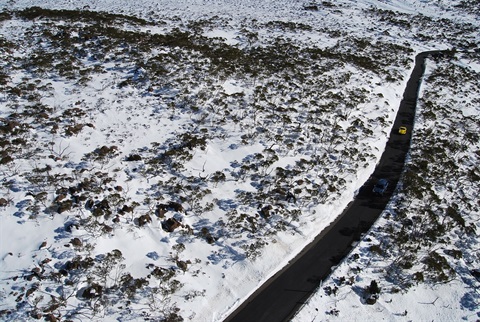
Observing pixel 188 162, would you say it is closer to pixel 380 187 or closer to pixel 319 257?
pixel 319 257

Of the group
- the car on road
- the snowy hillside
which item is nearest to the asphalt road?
the car on road

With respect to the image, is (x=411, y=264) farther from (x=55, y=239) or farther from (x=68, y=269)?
(x=55, y=239)

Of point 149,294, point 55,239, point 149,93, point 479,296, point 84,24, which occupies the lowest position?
point 479,296

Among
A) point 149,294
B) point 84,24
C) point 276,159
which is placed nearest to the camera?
point 149,294

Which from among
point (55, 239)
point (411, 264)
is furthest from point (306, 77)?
point (55, 239)

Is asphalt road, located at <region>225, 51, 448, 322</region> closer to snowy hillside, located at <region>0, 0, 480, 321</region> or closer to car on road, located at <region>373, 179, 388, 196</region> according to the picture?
car on road, located at <region>373, 179, 388, 196</region>

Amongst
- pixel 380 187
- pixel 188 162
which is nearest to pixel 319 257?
pixel 380 187

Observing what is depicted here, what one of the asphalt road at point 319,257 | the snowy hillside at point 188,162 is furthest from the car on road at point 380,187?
the snowy hillside at point 188,162
